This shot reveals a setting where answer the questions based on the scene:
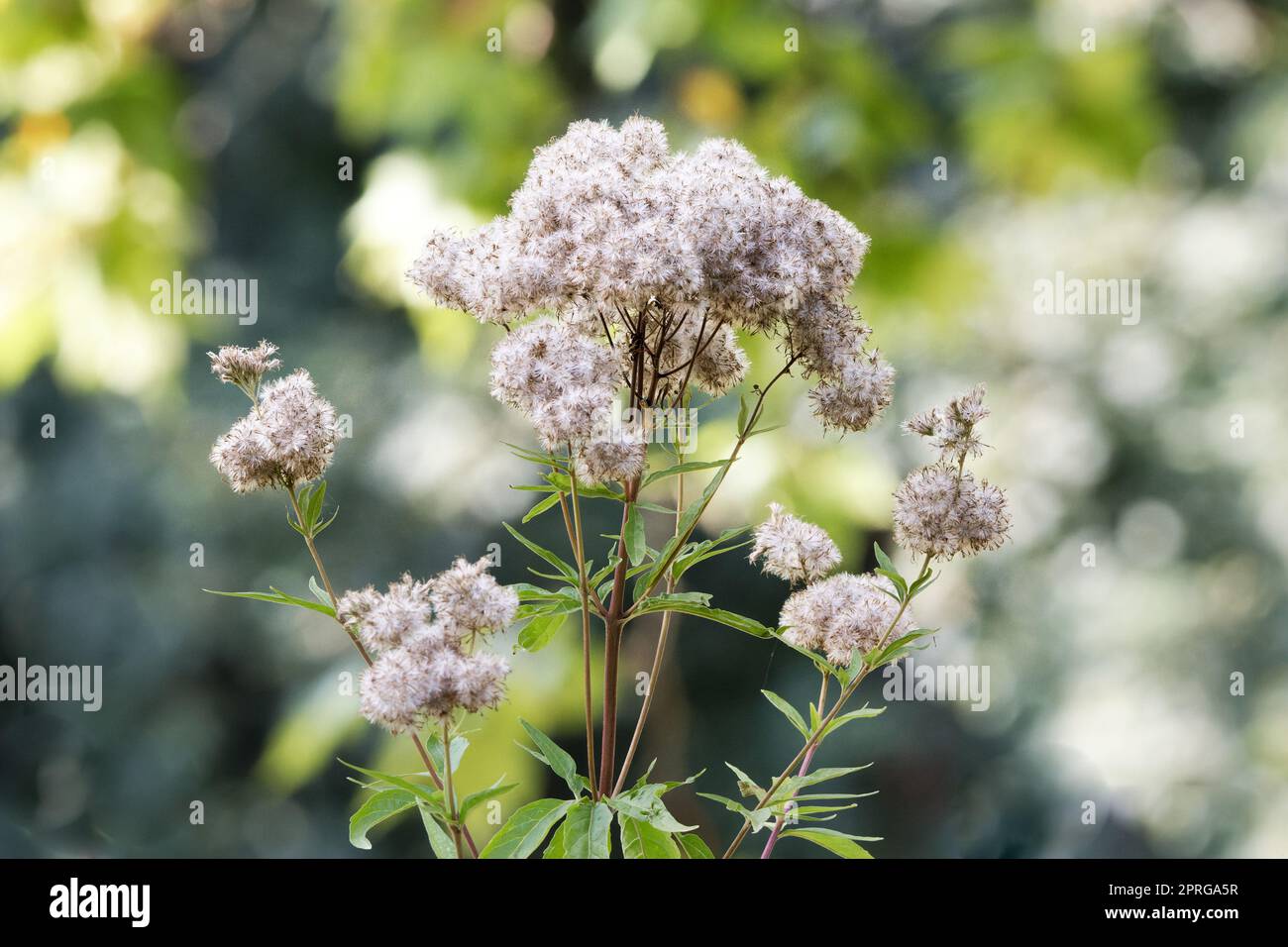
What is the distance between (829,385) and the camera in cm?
76

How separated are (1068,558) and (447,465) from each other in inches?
79.8

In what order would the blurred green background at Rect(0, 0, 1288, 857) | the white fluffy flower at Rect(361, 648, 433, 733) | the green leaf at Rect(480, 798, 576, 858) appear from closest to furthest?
the white fluffy flower at Rect(361, 648, 433, 733) < the green leaf at Rect(480, 798, 576, 858) < the blurred green background at Rect(0, 0, 1288, 857)

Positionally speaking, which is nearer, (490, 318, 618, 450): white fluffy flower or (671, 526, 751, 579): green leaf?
(490, 318, 618, 450): white fluffy flower

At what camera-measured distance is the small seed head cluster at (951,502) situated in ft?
2.35

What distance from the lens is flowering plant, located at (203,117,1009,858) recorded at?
648 millimetres

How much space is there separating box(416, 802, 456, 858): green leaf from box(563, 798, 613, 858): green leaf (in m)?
0.07

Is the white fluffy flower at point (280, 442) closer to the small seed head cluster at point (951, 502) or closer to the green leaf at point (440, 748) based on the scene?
the green leaf at point (440, 748)

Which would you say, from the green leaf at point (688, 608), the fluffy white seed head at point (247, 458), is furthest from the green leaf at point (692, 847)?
the fluffy white seed head at point (247, 458)

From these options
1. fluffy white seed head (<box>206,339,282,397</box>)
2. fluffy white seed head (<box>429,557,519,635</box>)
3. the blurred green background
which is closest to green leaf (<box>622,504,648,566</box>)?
fluffy white seed head (<box>429,557,519,635</box>)

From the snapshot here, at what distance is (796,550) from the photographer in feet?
2.59

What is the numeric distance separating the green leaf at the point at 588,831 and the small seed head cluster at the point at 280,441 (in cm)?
26

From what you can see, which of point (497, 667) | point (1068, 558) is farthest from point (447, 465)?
point (497, 667)

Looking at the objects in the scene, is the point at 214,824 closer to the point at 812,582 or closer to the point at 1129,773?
the point at 1129,773

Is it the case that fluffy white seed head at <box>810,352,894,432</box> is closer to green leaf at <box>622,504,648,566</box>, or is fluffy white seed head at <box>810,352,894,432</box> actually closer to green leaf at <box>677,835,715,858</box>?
green leaf at <box>622,504,648,566</box>
